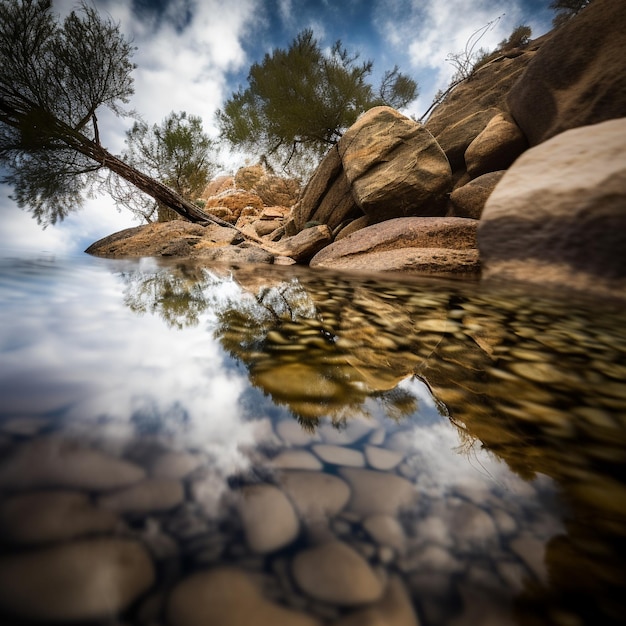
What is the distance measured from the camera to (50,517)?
36 cm

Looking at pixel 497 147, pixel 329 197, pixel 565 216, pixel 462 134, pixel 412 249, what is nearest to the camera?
pixel 565 216

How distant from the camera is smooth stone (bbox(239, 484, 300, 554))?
1.22 feet

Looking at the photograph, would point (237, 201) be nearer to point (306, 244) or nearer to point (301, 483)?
Result: point (306, 244)

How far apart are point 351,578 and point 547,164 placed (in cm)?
346

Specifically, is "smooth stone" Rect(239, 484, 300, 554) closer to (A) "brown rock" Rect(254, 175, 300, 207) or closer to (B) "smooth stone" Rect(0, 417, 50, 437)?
(B) "smooth stone" Rect(0, 417, 50, 437)

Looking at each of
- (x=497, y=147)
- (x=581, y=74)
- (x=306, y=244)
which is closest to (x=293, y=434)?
(x=306, y=244)

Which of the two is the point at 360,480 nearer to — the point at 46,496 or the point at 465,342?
the point at 46,496

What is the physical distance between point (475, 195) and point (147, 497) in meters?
6.69

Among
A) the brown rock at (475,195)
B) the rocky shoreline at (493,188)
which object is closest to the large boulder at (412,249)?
the rocky shoreline at (493,188)

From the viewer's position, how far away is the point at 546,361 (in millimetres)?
1012

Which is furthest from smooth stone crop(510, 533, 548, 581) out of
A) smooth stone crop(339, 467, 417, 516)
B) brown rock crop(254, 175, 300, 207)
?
brown rock crop(254, 175, 300, 207)

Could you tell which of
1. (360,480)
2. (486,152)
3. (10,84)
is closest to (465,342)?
(360,480)

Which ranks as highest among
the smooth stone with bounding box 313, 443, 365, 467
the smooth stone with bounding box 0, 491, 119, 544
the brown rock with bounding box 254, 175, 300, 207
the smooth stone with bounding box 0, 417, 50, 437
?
the brown rock with bounding box 254, 175, 300, 207

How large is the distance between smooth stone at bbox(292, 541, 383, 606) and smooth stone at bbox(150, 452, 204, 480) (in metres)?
0.20
